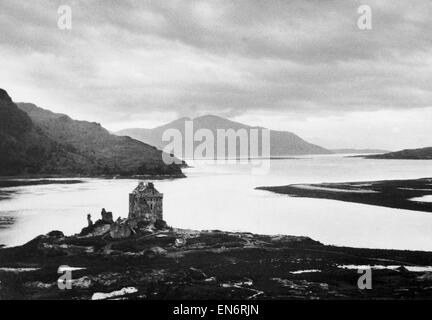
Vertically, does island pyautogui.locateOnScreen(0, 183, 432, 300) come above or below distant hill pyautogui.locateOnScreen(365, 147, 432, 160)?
below

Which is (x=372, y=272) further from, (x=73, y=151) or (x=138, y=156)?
(x=73, y=151)

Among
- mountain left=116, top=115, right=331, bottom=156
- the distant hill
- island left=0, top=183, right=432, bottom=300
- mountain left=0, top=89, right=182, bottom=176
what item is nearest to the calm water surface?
the distant hill

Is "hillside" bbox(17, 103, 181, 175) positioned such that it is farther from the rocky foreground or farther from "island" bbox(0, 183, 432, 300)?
the rocky foreground

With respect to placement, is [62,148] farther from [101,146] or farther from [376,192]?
[376,192]

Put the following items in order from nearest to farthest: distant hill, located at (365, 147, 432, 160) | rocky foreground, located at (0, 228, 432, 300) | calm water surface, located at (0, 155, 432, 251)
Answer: rocky foreground, located at (0, 228, 432, 300), calm water surface, located at (0, 155, 432, 251), distant hill, located at (365, 147, 432, 160)

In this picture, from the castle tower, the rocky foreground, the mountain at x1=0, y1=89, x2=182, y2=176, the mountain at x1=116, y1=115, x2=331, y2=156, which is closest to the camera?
the rocky foreground
